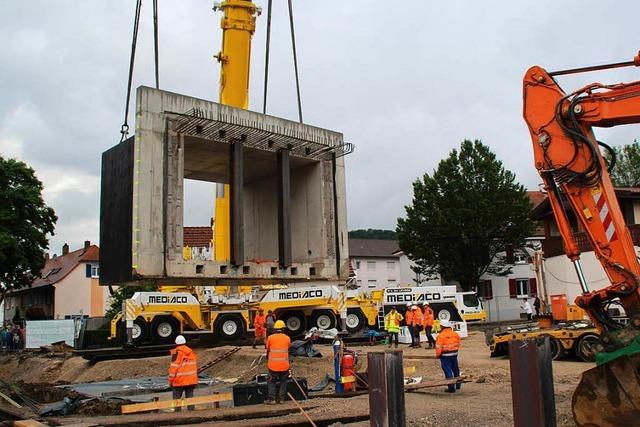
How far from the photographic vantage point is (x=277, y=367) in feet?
37.2

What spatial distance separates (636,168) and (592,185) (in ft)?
151

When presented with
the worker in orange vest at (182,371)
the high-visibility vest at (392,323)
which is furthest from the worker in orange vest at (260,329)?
the worker in orange vest at (182,371)

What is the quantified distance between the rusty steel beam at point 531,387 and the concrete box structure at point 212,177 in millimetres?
8593

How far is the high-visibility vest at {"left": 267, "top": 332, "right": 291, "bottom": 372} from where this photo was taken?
11.4 meters

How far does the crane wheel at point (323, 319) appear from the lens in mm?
24953

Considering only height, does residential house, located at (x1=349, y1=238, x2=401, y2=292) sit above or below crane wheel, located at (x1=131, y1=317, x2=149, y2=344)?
above

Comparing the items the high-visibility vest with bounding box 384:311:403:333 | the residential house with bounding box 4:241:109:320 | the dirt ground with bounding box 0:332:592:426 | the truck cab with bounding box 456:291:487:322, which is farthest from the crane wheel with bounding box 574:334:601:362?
the residential house with bounding box 4:241:109:320

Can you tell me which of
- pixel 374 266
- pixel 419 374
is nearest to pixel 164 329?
pixel 419 374

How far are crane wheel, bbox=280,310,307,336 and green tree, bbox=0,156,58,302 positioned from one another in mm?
16807

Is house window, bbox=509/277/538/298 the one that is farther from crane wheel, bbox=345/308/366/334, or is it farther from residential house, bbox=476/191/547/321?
crane wheel, bbox=345/308/366/334

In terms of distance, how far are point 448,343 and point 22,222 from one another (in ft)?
96.3

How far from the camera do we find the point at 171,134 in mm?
13328

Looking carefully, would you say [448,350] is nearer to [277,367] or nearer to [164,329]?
[277,367]

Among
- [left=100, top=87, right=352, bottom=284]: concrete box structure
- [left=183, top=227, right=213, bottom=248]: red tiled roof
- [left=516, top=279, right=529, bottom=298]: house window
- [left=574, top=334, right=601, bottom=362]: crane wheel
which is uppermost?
[left=183, top=227, right=213, bottom=248]: red tiled roof
